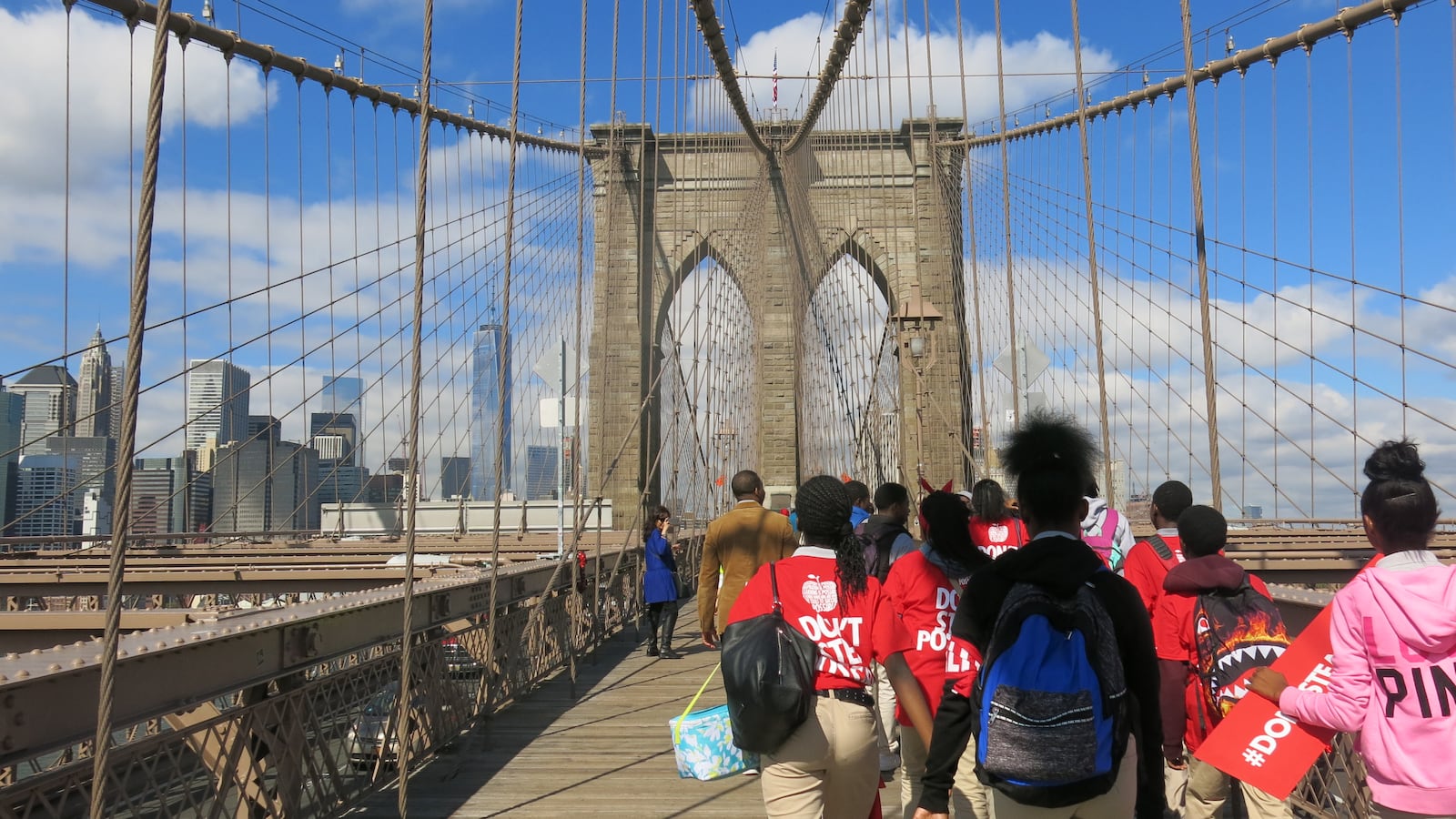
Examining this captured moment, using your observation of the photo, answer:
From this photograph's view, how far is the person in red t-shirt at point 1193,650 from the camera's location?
108 inches

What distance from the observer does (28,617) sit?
14.3ft

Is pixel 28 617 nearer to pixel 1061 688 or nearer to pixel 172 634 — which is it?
pixel 172 634

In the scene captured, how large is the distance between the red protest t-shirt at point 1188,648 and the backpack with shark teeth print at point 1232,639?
21mm

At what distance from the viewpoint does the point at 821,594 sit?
2.50 meters

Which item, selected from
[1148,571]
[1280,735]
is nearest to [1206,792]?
[1148,571]

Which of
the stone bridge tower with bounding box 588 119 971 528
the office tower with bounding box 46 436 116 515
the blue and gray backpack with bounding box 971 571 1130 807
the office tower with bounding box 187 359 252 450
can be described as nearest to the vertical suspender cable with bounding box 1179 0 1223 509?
the blue and gray backpack with bounding box 971 571 1130 807

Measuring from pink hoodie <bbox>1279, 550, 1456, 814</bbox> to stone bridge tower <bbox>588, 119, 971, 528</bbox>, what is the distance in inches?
297

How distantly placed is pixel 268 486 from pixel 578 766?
37.6 feet

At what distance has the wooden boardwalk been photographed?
3.85 meters

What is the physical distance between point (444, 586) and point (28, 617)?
5.06ft

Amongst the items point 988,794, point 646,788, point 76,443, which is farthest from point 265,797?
point 76,443

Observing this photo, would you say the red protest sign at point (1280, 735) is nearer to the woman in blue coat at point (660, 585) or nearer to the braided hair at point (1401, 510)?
the braided hair at point (1401, 510)

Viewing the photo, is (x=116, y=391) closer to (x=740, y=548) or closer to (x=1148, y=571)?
(x=740, y=548)

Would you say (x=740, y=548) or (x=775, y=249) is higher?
(x=775, y=249)
